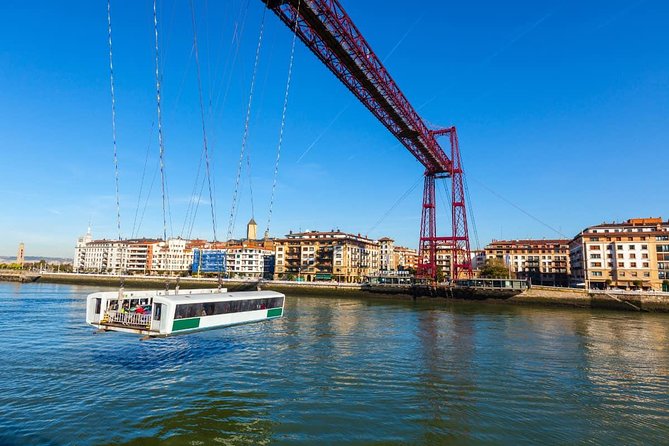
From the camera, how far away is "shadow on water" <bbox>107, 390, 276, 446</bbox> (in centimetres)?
1054

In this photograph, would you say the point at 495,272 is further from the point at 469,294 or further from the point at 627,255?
the point at 627,255

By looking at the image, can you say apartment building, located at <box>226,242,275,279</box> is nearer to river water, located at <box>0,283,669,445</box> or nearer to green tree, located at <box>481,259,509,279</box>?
green tree, located at <box>481,259,509,279</box>

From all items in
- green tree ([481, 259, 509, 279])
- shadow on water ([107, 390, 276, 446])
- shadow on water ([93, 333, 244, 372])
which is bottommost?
shadow on water ([107, 390, 276, 446])

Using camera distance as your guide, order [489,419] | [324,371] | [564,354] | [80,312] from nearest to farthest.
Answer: [489,419] < [324,371] < [564,354] < [80,312]

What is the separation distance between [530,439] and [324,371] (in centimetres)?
866

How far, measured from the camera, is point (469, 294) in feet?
202

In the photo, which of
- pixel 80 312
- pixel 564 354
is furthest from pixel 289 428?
pixel 80 312

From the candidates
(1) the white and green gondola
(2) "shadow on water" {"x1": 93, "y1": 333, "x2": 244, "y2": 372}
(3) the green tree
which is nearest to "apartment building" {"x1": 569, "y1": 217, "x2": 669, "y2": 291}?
(3) the green tree

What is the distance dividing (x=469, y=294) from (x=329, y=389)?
51277mm

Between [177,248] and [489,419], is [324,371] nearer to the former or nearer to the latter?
[489,419]

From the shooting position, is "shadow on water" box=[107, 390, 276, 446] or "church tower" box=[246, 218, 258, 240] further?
"church tower" box=[246, 218, 258, 240]

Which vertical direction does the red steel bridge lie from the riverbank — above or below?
above

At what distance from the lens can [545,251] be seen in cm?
11012

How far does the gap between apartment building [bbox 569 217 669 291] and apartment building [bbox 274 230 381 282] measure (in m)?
46.0
